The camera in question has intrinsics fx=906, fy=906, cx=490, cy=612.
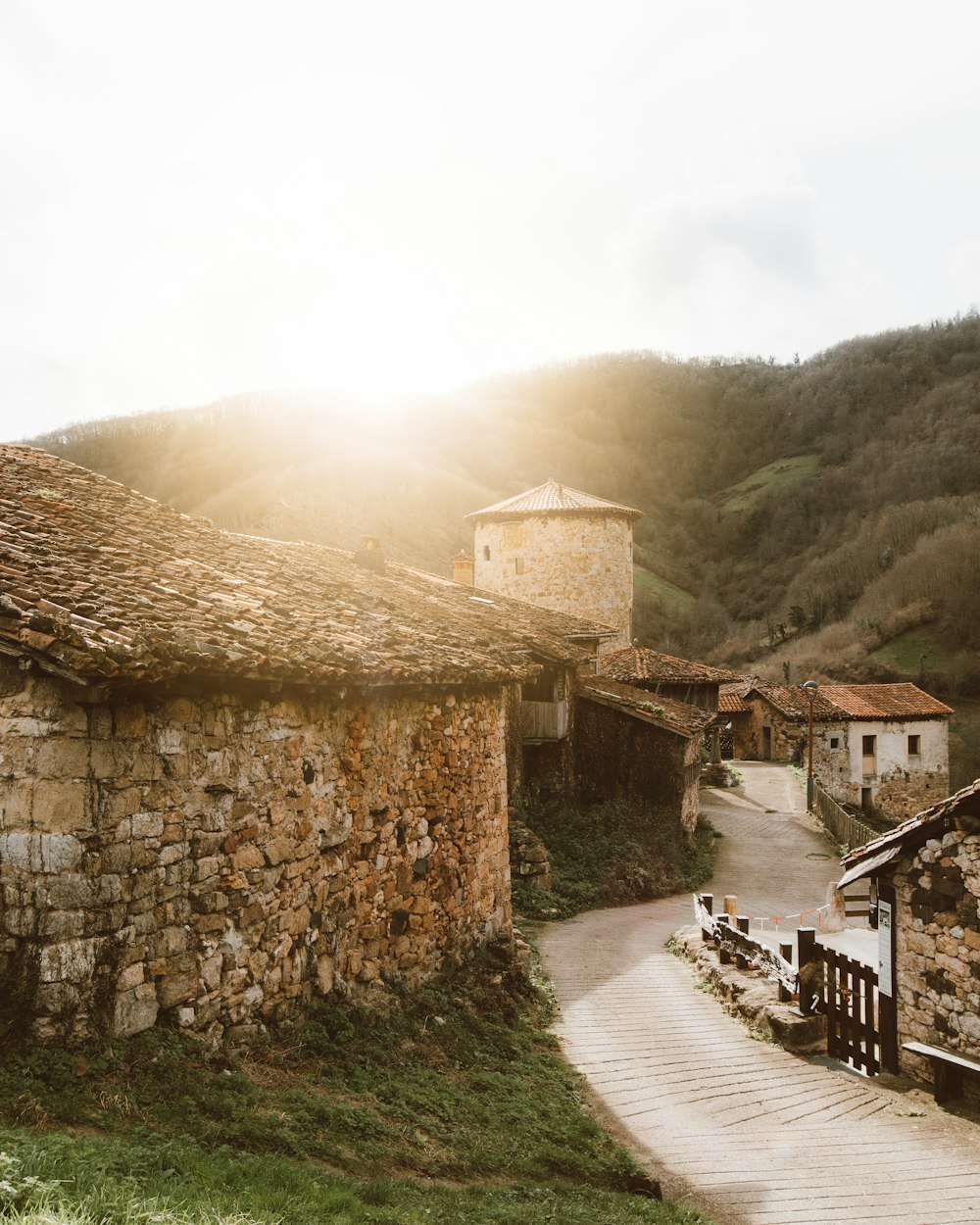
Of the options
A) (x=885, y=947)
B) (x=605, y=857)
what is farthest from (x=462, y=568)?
(x=885, y=947)

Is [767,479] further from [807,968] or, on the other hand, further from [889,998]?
[889,998]

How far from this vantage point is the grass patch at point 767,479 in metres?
85.8

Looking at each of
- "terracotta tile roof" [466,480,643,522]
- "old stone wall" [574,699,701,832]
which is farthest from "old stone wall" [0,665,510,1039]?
"terracotta tile roof" [466,480,643,522]

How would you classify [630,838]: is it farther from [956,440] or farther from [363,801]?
[956,440]

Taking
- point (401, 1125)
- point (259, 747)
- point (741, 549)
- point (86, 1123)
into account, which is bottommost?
point (401, 1125)

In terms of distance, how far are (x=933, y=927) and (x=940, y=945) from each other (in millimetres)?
176

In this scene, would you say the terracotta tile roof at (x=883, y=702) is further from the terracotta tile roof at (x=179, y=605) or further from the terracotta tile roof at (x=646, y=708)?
the terracotta tile roof at (x=179, y=605)

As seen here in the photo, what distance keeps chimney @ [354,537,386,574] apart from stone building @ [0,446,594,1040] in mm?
4550

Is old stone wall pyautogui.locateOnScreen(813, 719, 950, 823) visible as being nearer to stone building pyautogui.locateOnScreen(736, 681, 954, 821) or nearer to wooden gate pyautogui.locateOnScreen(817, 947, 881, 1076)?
stone building pyautogui.locateOnScreen(736, 681, 954, 821)

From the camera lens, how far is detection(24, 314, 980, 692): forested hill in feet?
177

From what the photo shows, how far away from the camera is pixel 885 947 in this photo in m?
9.73

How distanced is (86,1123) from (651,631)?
6281 cm

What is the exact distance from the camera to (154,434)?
60.1m

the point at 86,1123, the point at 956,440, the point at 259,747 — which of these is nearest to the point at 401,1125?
the point at 86,1123
